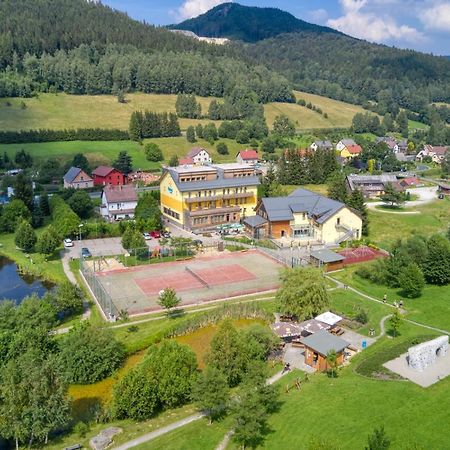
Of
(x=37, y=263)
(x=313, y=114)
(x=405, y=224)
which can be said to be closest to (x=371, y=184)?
(x=405, y=224)

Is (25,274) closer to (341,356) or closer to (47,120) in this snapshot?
(341,356)

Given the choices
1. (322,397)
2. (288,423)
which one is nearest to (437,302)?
(322,397)

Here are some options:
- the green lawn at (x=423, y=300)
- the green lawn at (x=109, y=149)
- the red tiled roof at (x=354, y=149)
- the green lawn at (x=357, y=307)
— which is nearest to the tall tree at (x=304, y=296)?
the green lawn at (x=357, y=307)

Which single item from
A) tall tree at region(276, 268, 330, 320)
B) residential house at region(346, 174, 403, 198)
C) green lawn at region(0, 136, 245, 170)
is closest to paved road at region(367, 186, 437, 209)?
residential house at region(346, 174, 403, 198)

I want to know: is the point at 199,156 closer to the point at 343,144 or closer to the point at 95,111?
the point at 343,144

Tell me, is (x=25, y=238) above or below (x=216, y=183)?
below

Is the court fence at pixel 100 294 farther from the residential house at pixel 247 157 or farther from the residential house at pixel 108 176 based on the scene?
the residential house at pixel 247 157
